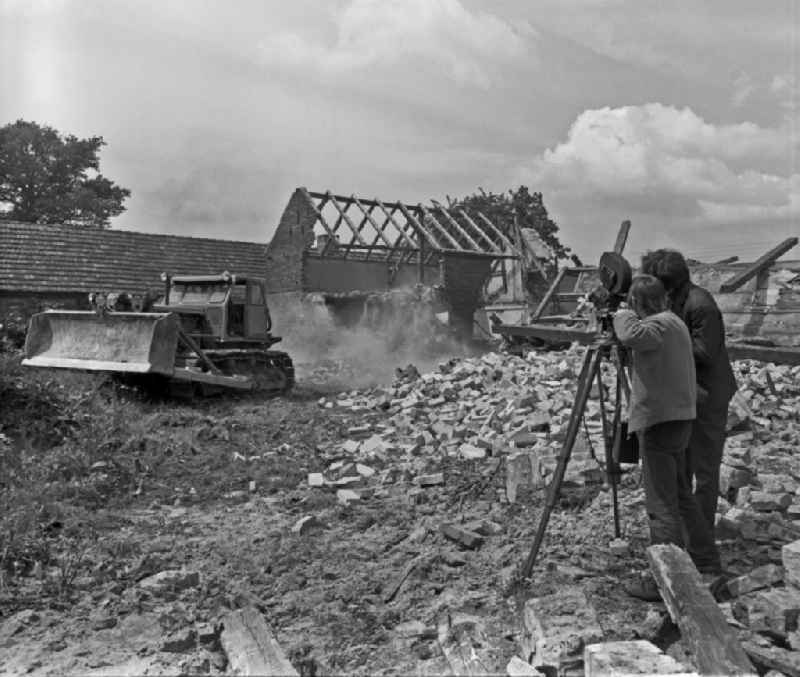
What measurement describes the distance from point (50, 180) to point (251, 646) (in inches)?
1435

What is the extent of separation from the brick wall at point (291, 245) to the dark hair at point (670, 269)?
19.1m

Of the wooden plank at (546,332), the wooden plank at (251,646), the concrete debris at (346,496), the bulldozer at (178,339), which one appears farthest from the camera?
the wooden plank at (546,332)

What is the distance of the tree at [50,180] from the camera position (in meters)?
34.0

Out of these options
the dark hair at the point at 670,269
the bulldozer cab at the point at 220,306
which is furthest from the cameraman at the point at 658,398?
the bulldozer cab at the point at 220,306

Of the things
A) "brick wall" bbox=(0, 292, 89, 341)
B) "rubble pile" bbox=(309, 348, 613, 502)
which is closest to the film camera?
"rubble pile" bbox=(309, 348, 613, 502)

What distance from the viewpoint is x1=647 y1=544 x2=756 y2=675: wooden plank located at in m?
2.88

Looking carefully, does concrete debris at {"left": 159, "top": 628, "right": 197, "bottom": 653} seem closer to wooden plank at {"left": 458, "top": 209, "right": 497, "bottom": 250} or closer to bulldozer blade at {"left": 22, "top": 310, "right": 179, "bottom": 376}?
bulldozer blade at {"left": 22, "top": 310, "right": 179, "bottom": 376}

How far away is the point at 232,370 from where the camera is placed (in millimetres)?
12586

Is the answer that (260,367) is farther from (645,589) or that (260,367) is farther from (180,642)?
(645,589)

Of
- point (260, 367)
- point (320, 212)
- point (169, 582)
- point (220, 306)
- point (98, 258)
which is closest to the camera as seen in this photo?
point (169, 582)

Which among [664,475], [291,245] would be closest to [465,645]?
[664,475]

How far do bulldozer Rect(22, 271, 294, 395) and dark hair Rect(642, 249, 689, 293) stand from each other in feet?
28.2

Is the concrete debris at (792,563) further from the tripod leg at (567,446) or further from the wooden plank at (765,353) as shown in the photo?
the wooden plank at (765,353)

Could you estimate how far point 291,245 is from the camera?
23.9 metres
